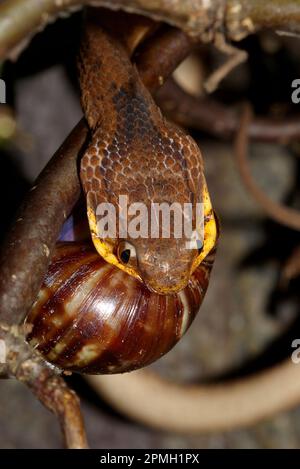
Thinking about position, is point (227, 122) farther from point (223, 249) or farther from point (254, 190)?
point (223, 249)

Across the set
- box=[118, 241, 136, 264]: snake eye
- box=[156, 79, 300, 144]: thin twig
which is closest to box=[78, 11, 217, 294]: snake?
box=[118, 241, 136, 264]: snake eye

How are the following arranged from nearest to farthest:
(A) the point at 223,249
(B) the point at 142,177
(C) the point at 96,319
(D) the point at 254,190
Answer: (C) the point at 96,319 < (B) the point at 142,177 < (D) the point at 254,190 < (A) the point at 223,249

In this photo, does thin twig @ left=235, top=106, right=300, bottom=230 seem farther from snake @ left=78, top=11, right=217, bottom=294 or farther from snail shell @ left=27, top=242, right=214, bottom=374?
snail shell @ left=27, top=242, right=214, bottom=374

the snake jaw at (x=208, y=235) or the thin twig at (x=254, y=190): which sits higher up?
the snake jaw at (x=208, y=235)

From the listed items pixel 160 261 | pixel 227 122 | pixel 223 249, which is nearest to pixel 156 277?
pixel 160 261

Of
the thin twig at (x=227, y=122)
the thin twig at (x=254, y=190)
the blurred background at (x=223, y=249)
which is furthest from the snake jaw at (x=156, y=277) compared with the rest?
the blurred background at (x=223, y=249)

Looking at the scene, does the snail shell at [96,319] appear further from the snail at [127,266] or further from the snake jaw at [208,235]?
the snake jaw at [208,235]
